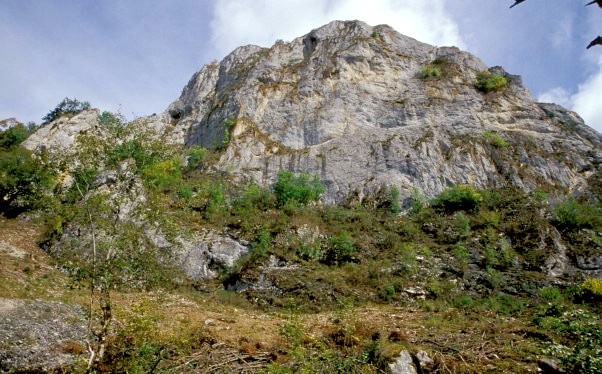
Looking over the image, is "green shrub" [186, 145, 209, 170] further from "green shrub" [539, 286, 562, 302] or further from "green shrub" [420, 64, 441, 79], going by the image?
"green shrub" [539, 286, 562, 302]

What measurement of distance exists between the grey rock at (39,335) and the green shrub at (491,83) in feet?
113

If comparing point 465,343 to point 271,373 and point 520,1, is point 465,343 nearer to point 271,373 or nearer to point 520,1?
point 271,373

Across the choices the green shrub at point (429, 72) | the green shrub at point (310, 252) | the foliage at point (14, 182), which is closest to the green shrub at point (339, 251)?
the green shrub at point (310, 252)

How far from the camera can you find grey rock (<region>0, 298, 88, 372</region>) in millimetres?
8742

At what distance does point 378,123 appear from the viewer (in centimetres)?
3425

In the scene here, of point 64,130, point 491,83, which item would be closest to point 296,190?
point 64,130

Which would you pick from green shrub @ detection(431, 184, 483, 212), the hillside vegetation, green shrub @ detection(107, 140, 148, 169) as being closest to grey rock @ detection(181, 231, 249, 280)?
the hillside vegetation

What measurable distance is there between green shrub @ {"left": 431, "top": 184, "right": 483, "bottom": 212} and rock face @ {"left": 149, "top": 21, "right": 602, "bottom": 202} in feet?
8.34

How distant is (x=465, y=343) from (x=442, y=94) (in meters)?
29.1

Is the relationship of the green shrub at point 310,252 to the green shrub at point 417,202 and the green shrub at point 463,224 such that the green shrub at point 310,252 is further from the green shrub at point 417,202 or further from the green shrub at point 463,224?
the green shrub at point 417,202

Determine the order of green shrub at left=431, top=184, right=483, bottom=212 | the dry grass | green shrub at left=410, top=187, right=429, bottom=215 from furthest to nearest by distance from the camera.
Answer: green shrub at left=410, top=187, right=429, bottom=215 → green shrub at left=431, top=184, right=483, bottom=212 → the dry grass

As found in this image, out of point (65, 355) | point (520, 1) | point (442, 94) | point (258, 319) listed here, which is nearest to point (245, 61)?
point (442, 94)

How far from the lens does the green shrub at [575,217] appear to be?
2130cm

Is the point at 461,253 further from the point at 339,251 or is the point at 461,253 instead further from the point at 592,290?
the point at 339,251
